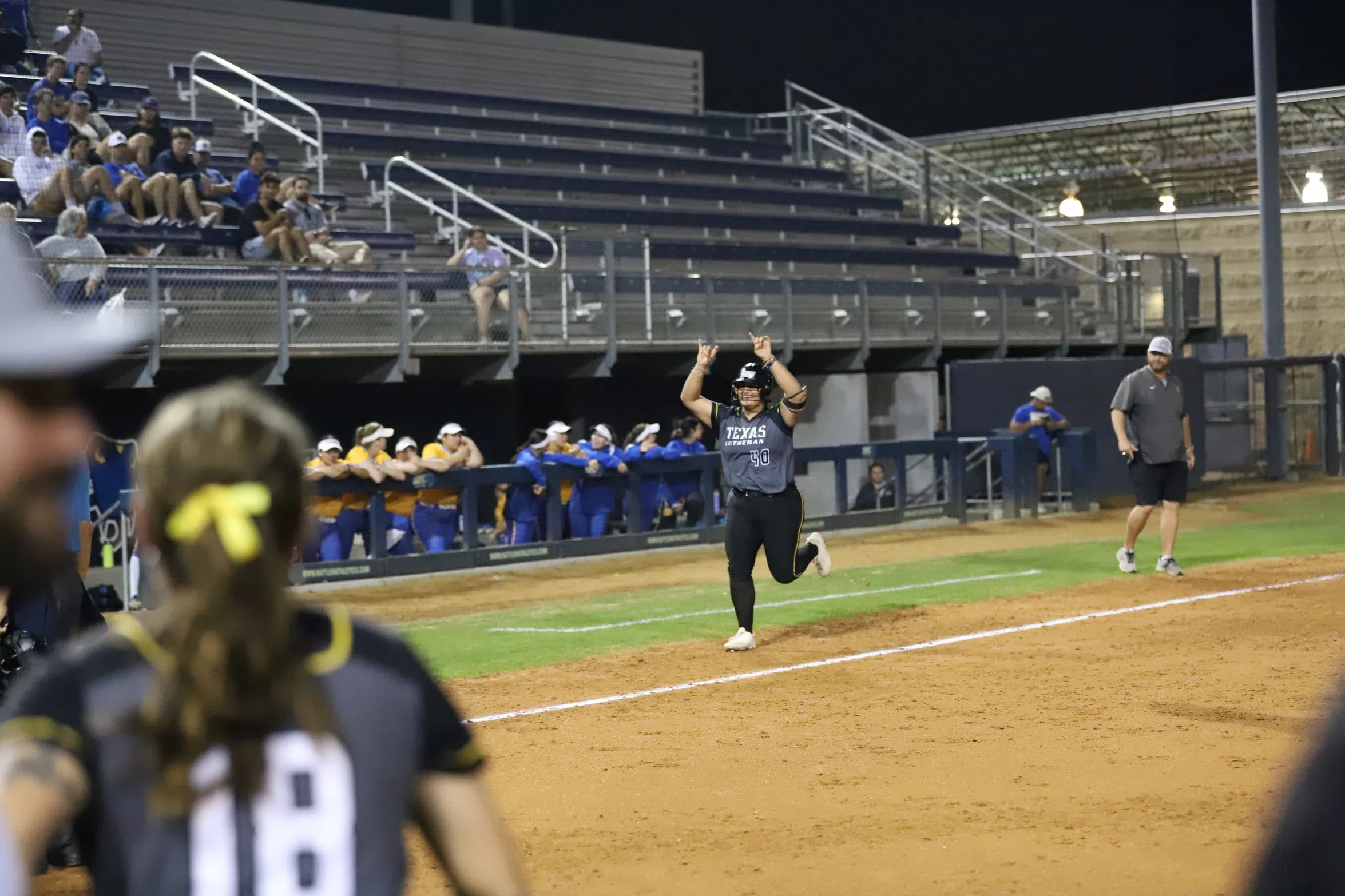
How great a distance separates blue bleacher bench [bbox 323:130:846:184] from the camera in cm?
2562

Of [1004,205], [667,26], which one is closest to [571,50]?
[667,26]

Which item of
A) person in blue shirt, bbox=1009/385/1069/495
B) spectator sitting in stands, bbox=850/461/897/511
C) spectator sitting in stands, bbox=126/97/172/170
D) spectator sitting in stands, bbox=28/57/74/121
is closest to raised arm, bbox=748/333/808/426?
spectator sitting in stands, bbox=850/461/897/511

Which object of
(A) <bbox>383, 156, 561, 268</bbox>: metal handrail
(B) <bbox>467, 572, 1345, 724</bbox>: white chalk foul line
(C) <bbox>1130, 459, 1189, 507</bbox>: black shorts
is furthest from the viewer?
(A) <bbox>383, 156, 561, 268</bbox>: metal handrail

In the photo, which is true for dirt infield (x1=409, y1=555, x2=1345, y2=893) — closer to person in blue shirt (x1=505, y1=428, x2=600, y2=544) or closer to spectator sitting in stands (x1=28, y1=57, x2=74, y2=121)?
person in blue shirt (x1=505, y1=428, x2=600, y2=544)

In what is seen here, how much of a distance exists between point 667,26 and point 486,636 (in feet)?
92.5

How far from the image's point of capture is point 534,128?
29.2 meters

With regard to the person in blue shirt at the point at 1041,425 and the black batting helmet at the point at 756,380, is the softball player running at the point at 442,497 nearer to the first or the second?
the black batting helmet at the point at 756,380

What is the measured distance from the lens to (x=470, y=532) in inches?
707

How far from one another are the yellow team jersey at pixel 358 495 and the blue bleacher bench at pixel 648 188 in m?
7.96

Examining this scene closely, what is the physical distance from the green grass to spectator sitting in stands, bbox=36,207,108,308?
473cm

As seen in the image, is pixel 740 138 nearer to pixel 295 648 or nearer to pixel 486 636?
pixel 486 636

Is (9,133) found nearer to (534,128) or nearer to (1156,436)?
(534,128)

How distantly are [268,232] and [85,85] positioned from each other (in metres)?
3.72

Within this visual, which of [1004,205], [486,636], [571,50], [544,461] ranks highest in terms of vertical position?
[571,50]
